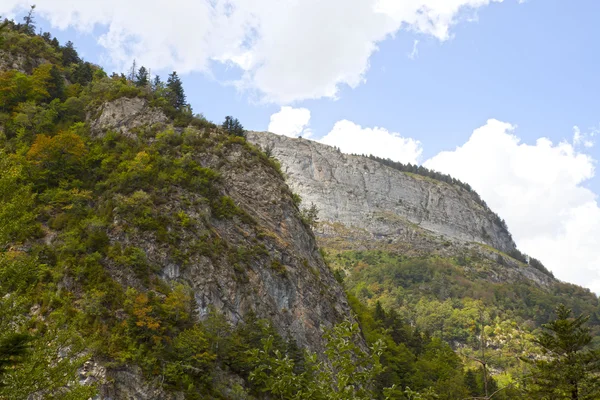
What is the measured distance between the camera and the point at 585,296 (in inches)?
6929

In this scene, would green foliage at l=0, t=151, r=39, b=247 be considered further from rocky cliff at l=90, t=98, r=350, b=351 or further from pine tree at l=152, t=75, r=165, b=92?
pine tree at l=152, t=75, r=165, b=92

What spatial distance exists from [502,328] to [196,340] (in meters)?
105

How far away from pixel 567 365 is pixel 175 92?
51.6 m

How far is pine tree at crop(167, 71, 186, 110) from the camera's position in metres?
55.6

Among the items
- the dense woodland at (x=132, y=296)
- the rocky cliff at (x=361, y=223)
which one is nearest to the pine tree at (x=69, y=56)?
the dense woodland at (x=132, y=296)

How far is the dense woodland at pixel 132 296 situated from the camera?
961 cm

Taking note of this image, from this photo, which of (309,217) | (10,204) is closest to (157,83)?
(309,217)

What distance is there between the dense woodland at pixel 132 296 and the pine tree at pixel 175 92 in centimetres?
18

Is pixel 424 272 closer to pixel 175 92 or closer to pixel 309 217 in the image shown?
pixel 309 217

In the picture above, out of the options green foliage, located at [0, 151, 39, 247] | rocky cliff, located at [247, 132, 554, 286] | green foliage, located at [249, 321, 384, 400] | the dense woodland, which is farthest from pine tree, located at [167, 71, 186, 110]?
rocky cliff, located at [247, 132, 554, 286]

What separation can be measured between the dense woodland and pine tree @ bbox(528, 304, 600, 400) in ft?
0.22

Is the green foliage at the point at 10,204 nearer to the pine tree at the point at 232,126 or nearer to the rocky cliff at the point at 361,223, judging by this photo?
the pine tree at the point at 232,126

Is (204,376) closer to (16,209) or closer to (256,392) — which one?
(256,392)

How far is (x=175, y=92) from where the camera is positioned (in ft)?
191
